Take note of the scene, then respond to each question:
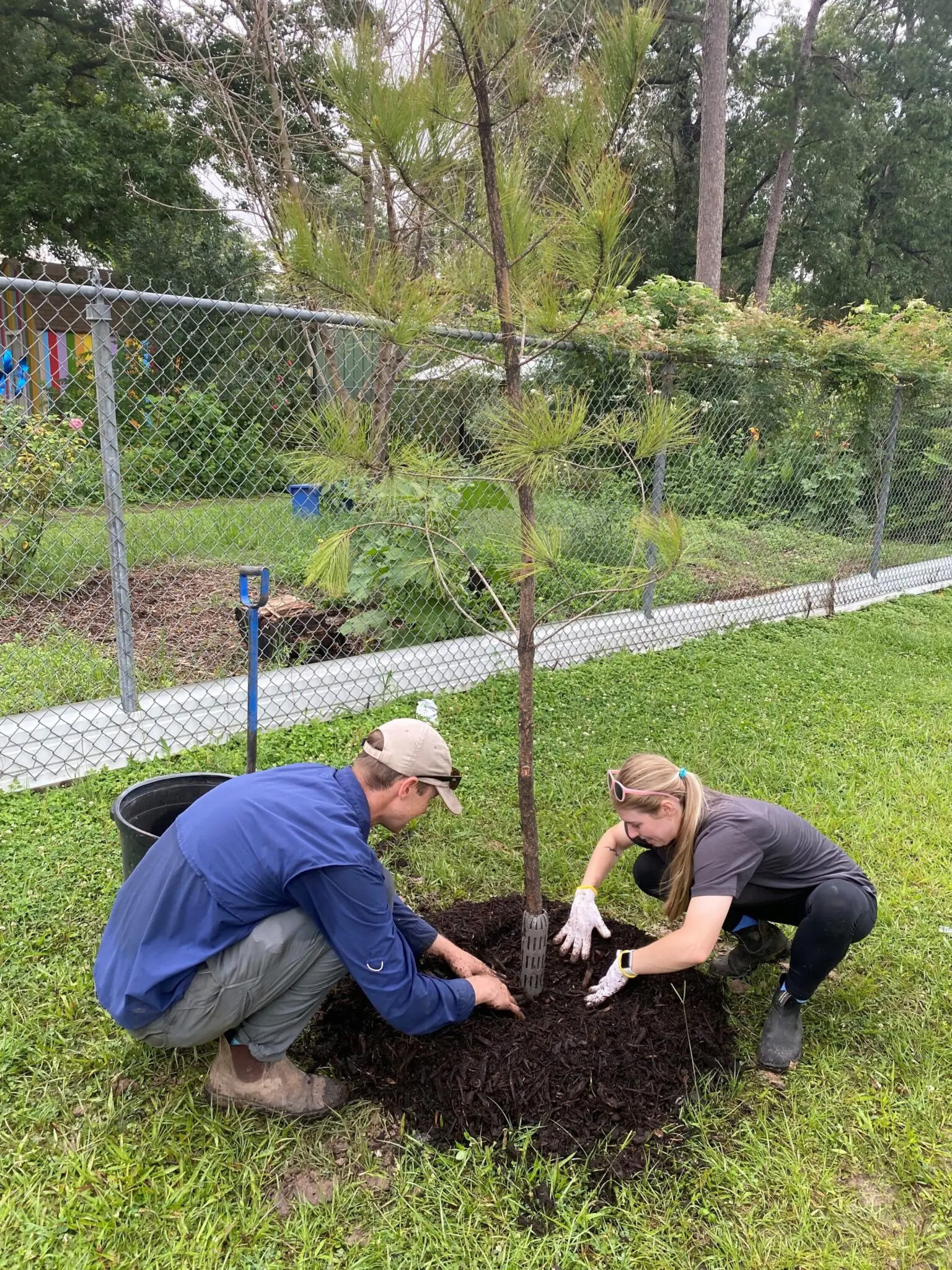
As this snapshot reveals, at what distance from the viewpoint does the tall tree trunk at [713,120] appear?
1200 cm

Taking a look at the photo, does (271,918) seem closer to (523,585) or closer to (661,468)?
(523,585)

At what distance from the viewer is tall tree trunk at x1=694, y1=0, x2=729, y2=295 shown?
12000 mm

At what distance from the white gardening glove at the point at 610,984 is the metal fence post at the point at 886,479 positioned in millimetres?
6174

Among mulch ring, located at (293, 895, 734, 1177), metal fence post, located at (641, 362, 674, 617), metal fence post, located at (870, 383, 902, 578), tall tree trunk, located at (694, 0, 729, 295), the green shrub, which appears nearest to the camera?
mulch ring, located at (293, 895, 734, 1177)

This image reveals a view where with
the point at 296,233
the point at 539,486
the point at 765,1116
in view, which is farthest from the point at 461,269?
the point at 765,1116

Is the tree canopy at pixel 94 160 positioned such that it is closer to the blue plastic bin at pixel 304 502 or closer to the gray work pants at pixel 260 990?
the blue plastic bin at pixel 304 502

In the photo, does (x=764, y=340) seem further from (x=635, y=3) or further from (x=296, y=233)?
(x=296, y=233)

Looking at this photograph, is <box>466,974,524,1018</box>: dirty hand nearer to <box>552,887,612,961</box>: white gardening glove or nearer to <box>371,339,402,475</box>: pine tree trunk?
<box>552,887,612,961</box>: white gardening glove

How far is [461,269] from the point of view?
7.06ft

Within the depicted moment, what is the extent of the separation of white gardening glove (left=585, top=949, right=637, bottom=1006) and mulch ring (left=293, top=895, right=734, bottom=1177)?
3 cm

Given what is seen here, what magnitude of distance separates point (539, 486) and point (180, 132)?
1569 cm

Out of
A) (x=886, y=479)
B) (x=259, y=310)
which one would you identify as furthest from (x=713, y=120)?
(x=259, y=310)

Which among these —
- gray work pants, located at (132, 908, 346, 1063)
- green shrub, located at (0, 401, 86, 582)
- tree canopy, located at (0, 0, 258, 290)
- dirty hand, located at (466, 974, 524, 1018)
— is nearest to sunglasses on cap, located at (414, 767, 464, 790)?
gray work pants, located at (132, 908, 346, 1063)

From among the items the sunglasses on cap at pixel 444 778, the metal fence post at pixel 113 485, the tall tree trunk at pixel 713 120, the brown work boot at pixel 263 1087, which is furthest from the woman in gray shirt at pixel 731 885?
the tall tree trunk at pixel 713 120
